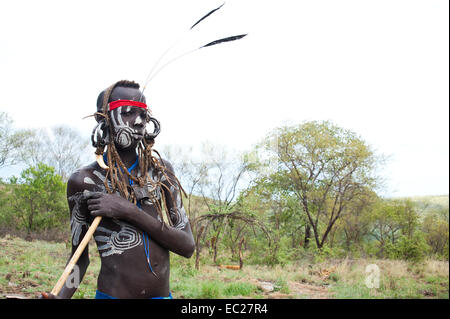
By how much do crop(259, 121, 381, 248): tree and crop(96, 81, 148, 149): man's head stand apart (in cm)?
1069

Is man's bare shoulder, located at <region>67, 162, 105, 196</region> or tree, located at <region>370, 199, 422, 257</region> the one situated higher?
man's bare shoulder, located at <region>67, 162, 105, 196</region>

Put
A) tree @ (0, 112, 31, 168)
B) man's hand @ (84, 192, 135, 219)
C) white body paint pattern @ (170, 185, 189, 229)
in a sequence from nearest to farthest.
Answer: man's hand @ (84, 192, 135, 219)
white body paint pattern @ (170, 185, 189, 229)
tree @ (0, 112, 31, 168)

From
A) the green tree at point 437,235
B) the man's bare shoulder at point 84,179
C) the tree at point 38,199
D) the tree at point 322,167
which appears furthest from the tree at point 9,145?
the green tree at point 437,235

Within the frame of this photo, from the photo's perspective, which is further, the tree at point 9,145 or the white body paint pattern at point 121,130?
the tree at point 9,145

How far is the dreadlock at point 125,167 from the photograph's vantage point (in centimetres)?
177

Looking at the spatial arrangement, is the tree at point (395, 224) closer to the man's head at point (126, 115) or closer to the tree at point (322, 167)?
the tree at point (322, 167)

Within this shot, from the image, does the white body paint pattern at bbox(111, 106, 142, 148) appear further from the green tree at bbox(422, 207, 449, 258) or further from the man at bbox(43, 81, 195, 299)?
the green tree at bbox(422, 207, 449, 258)

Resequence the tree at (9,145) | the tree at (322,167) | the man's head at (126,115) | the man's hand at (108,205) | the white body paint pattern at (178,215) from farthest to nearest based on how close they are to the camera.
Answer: the tree at (322,167)
the tree at (9,145)
the white body paint pattern at (178,215)
the man's head at (126,115)
the man's hand at (108,205)

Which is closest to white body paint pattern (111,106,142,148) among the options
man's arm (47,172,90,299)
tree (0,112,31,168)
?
man's arm (47,172,90,299)

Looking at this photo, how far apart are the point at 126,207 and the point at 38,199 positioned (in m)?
4.91

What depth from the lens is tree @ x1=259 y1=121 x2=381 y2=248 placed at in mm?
12945

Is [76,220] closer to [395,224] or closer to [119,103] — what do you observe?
[119,103]

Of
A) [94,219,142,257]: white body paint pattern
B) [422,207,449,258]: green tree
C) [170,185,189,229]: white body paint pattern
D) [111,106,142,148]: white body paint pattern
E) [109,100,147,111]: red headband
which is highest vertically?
[109,100,147,111]: red headband
